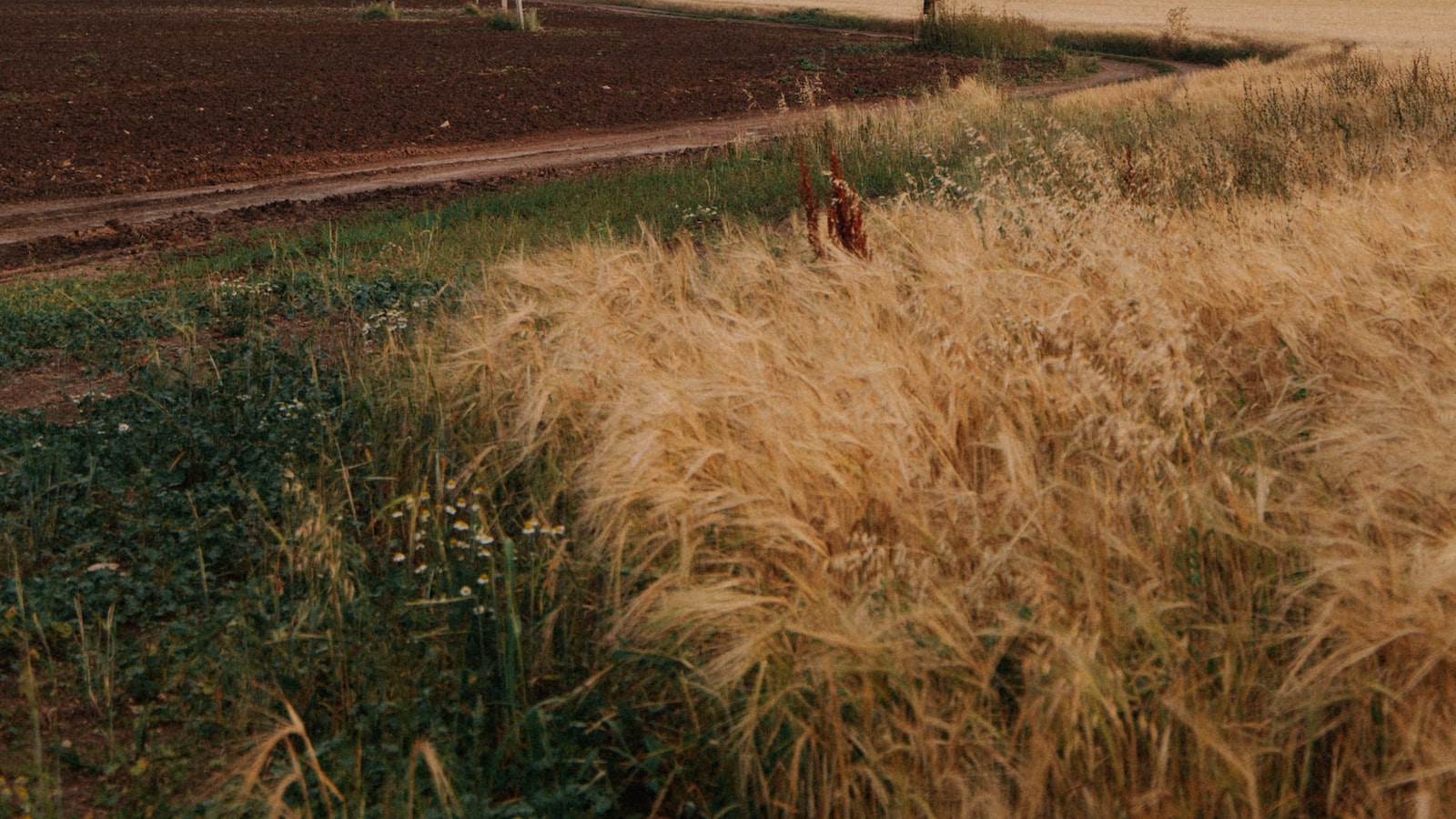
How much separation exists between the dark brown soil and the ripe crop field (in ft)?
30.6

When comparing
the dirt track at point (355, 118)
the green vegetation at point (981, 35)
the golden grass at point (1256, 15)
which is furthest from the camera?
the golden grass at point (1256, 15)

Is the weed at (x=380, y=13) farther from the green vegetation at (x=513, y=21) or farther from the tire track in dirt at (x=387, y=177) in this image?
the tire track in dirt at (x=387, y=177)

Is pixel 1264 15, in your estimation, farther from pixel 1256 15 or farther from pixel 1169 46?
pixel 1169 46

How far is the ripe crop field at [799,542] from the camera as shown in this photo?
8.25 feet

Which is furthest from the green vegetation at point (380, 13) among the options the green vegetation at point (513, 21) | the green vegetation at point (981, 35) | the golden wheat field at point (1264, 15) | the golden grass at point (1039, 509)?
the golden grass at point (1039, 509)

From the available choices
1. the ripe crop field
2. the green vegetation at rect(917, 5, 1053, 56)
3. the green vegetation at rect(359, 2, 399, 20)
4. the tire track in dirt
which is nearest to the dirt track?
the tire track in dirt

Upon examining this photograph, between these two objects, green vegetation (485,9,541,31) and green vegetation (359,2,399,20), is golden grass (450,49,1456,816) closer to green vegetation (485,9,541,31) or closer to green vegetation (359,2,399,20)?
green vegetation (485,9,541,31)

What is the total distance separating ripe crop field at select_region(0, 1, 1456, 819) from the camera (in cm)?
251

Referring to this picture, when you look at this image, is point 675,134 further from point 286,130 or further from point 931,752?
point 931,752

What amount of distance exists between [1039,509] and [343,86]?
20.0m

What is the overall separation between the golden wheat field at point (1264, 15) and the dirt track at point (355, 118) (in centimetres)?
1222

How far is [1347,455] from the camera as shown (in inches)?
117

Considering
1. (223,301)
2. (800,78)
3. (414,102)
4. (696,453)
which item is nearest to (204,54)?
(414,102)

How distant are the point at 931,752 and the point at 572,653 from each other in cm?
119
